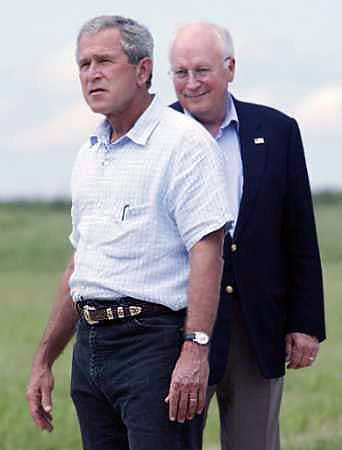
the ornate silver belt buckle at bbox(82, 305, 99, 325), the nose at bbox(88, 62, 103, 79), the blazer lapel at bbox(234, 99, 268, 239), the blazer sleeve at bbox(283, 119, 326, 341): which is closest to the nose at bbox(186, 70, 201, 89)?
the blazer lapel at bbox(234, 99, 268, 239)

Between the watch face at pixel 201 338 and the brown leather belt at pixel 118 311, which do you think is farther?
the brown leather belt at pixel 118 311

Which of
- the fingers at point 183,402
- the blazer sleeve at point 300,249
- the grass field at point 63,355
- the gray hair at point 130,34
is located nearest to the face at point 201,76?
the blazer sleeve at point 300,249

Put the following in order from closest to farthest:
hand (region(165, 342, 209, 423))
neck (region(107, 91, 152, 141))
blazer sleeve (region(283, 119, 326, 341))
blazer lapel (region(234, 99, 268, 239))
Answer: hand (region(165, 342, 209, 423)), neck (region(107, 91, 152, 141)), blazer lapel (region(234, 99, 268, 239)), blazer sleeve (region(283, 119, 326, 341))

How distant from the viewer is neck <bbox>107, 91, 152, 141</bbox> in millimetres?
4023

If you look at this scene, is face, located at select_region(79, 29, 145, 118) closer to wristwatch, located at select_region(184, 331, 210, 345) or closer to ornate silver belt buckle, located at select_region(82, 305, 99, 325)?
ornate silver belt buckle, located at select_region(82, 305, 99, 325)

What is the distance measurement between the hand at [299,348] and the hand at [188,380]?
1.41 meters

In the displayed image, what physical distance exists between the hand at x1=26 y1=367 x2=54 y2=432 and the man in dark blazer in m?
0.82

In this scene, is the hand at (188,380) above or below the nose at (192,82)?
below

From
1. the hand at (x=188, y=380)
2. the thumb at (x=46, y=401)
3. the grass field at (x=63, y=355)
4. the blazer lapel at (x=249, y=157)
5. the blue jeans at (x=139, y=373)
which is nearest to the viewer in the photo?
the hand at (x=188, y=380)

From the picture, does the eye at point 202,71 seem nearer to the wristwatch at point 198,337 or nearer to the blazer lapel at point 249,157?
the blazer lapel at point 249,157

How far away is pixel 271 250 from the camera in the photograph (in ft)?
16.7

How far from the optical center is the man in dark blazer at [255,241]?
5.05 metres

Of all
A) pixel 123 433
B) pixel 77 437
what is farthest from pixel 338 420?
pixel 123 433

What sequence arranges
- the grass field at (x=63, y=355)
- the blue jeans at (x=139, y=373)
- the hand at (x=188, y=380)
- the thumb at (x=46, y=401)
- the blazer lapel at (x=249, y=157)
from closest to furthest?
the hand at (x=188, y=380) → the blue jeans at (x=139, y=373) → the thumb at (x=46, y=401) → the blazer lapel at (x=249, y=157) → the grass field at (x=63, y=355)
